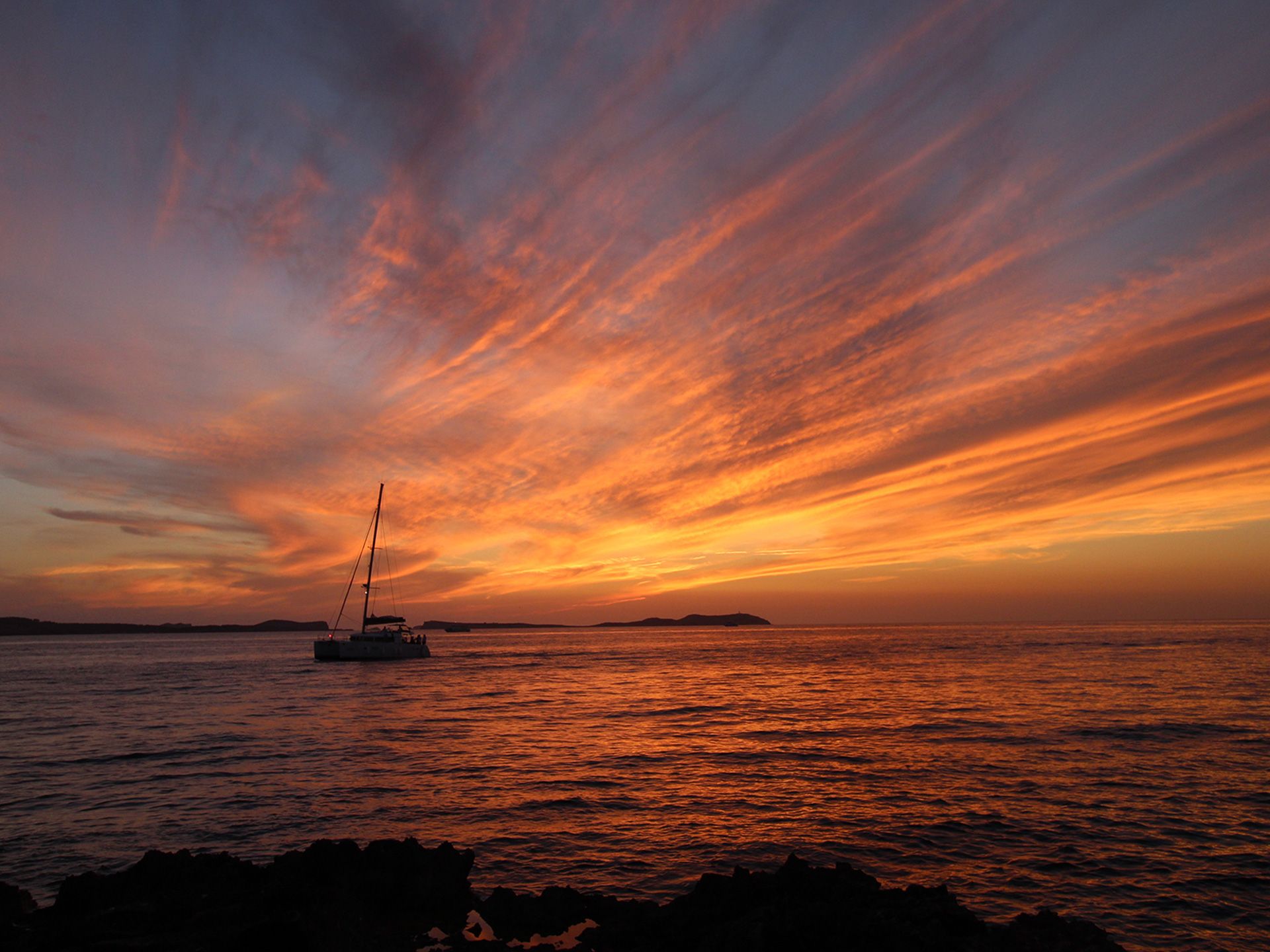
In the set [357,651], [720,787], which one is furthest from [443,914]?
[357,651]

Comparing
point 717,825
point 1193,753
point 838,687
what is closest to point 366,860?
point 717,825

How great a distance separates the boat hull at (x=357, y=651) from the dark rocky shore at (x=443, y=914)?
76783 millimetres

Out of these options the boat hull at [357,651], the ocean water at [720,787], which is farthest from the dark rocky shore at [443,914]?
the boat hull at [357,651]

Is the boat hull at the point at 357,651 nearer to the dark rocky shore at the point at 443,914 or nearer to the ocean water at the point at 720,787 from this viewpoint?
the ocean water at the point at 720,787

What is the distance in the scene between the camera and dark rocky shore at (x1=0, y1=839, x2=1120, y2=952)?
966 centimetres

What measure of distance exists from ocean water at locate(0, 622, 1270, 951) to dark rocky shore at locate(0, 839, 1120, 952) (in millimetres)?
2163

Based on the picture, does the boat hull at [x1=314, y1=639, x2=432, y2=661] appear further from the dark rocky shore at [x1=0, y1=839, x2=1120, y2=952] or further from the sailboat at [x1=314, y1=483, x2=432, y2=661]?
the dark rocky shore at [x1=0, y1=839, x2=1120, y2=952]

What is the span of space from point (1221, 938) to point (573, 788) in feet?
52.7

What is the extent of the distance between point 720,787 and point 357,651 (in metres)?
74.1

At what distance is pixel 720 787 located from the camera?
21938 mm

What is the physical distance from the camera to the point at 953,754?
2569 centimetres

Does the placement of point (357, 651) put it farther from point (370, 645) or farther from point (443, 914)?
point (443, 914)

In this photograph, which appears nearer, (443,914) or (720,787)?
(443,914)

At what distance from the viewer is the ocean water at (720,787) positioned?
14.3 m
